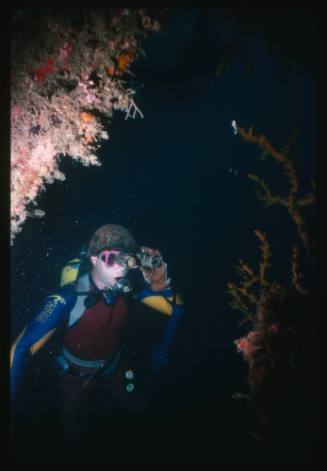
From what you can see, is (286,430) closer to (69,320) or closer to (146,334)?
(69,320)

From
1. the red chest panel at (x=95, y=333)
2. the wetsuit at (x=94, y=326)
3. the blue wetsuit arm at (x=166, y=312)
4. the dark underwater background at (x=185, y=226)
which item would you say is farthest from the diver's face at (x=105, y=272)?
the dark underwater background at (x=185, y=226)

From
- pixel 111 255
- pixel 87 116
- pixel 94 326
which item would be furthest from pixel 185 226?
pixel 87 116

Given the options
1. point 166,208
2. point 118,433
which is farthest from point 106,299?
point 166,208

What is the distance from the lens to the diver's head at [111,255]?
172 inches

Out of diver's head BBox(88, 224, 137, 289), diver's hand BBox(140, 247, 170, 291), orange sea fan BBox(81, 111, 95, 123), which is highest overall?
orange sea fan BBox(81, 111, 95, 123)

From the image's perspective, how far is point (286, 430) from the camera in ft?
9.74

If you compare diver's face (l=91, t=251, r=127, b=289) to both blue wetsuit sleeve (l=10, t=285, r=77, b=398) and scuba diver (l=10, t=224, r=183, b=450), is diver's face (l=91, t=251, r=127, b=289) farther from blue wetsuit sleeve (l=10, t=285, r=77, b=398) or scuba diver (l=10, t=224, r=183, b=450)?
blue wetsuit sleeve (l=10, t=285, r=77, b=398)

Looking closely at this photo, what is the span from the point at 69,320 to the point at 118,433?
16.9 ft

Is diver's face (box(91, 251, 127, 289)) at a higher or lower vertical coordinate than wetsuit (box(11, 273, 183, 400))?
higher

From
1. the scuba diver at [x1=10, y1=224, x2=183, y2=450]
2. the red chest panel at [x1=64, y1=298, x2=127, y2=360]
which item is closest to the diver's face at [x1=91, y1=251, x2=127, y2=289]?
the scuba diver at [x1=10, y1=224, x2=183, y2=450]

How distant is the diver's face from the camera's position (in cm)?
436

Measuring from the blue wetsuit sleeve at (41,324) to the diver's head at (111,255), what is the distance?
48 cm

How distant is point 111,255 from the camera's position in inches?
172

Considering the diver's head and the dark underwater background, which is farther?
the dark underwater background
